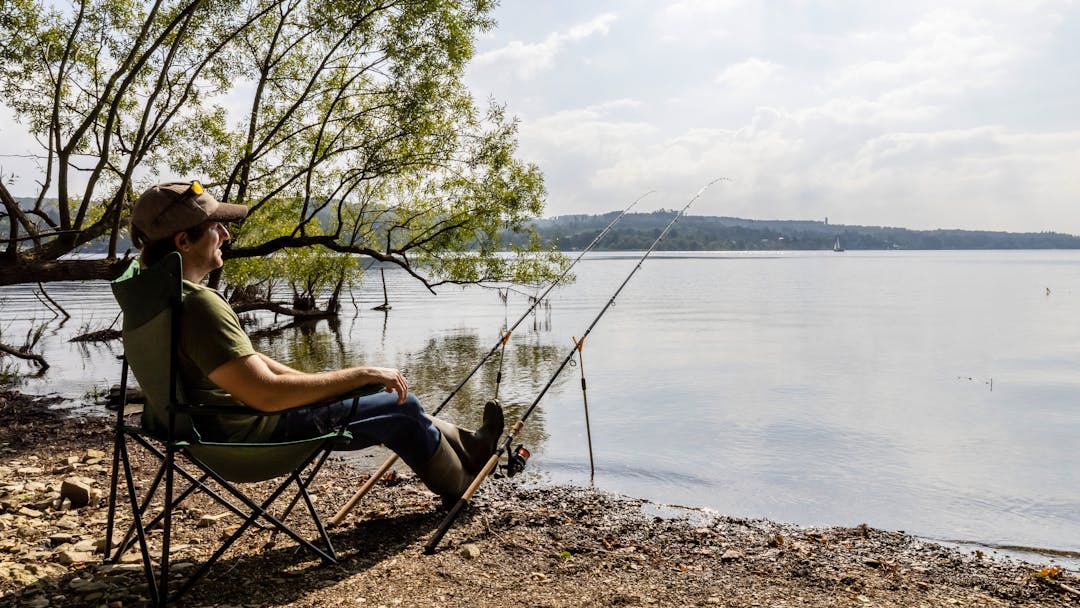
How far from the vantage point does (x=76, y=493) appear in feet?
15.4

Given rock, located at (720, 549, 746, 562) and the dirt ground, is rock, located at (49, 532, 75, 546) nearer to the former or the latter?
the dirt ground

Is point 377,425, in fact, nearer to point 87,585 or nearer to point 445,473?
point 445,473

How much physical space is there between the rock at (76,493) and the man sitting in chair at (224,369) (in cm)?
187

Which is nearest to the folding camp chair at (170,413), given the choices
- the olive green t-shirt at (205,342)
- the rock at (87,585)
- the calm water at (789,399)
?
the olive green t-shirt at (205,342)

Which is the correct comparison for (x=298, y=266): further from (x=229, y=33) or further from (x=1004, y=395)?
(x=1004, y=395)

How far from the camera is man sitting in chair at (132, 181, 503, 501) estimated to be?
10.1ft

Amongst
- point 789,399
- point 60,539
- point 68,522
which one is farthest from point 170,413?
point 789,399

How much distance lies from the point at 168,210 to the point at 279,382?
836mm

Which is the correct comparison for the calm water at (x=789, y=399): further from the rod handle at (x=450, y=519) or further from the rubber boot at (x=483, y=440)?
the rod handle at (x=450, y=519)

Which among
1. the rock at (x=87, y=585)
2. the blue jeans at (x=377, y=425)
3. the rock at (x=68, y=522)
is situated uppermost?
the blue jeans at (x=377, y=425)

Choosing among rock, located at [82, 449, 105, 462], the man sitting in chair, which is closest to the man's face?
the man sitting in chair

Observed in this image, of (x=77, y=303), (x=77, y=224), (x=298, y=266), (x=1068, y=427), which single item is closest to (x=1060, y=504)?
(x=1068, y=427)

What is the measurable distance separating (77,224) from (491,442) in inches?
282

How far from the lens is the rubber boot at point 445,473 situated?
4.23 m
